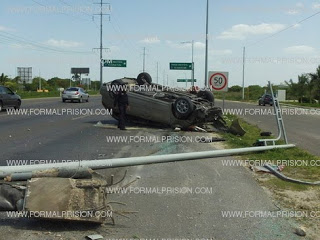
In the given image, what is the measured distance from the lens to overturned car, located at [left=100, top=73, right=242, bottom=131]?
16609 mm

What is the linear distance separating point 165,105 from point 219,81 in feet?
14.7

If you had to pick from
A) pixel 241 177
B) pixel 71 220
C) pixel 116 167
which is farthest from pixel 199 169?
pixel 71 220

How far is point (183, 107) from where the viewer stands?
16.5 metres

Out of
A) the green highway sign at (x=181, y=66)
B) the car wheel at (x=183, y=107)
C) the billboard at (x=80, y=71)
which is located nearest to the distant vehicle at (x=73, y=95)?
the green highway sign at (x=181, y=66)

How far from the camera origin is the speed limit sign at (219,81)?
20375mm

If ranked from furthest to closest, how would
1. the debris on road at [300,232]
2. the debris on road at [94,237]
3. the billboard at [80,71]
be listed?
the billboard at [80,71]
the debris on road at [300,232]
the debris on road at [94,237]

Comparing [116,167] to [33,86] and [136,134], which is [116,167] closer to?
[136,134]

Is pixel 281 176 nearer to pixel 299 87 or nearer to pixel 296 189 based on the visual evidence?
pixel 296 189

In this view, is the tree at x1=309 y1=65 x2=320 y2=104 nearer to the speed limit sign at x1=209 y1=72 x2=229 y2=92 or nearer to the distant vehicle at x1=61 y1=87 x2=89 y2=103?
the distant vehicle at x1=61 y1=87 x2=89 y2=103

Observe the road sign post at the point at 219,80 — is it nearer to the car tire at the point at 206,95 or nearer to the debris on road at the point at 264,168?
the car tire at the point at 206,95

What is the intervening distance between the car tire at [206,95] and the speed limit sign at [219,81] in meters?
1.37

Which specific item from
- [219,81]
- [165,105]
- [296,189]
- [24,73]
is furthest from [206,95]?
[24,73]

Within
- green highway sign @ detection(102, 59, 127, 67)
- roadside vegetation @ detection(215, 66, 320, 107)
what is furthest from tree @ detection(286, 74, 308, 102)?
green highway sign @ detection(102, 59, 127, 67)

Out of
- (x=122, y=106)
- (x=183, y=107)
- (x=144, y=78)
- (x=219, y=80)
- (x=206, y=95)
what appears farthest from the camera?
(x=219, y=80)
